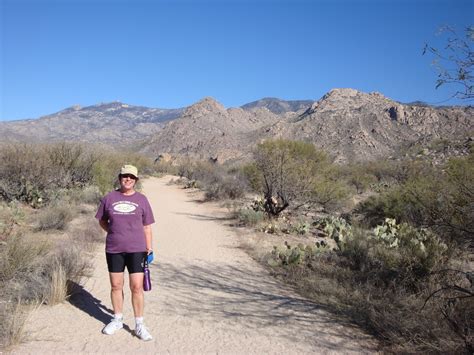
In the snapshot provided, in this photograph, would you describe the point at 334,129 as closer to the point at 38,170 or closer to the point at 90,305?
the point at 38,170

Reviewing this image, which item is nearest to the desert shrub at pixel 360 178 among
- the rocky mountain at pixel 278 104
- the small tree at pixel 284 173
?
the small tree at pixel 284 173

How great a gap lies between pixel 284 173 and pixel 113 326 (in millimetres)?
10800

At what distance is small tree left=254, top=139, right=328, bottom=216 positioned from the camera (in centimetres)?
1482

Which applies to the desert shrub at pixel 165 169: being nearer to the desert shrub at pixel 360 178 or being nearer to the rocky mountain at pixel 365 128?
the rocky mountain at pixel 365 128

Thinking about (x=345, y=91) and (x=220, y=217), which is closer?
(x=220, y=217)

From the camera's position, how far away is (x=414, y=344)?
15.7ft

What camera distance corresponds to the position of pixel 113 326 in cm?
503

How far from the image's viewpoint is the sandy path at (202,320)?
4.85m

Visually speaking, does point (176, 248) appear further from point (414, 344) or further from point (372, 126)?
point (372, 126)

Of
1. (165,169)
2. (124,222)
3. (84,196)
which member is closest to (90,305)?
(124,222)

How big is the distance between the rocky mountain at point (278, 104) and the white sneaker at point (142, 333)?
146 metres

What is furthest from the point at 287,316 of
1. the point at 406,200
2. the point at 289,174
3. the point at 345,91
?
the point at 345,91

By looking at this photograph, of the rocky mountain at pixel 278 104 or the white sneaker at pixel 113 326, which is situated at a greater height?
the rocky mountain at pixel 278 104

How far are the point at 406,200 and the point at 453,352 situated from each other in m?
8.99
